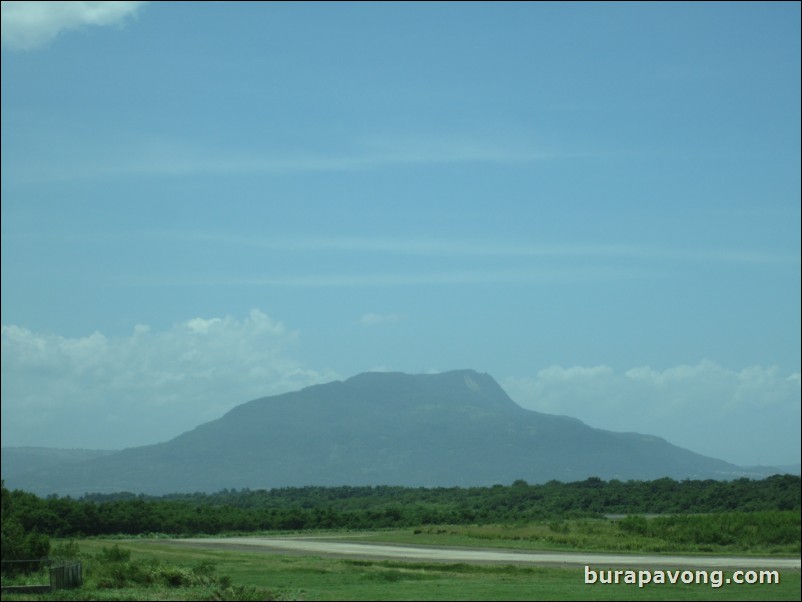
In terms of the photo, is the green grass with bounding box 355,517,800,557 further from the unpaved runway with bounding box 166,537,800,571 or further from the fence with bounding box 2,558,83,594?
the fence with bounding box 2,558,83,594

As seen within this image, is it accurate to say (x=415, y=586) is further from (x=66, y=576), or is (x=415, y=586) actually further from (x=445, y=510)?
(x=445, y=510)

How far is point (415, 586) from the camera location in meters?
37.2

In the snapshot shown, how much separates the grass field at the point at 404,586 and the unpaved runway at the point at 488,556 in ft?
14.3

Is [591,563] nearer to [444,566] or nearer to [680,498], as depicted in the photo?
[444,566]

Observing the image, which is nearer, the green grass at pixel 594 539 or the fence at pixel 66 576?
the fence at pixel 66 576

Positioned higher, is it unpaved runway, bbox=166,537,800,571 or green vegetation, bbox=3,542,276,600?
green vegetation, bbox=3,542,276,600

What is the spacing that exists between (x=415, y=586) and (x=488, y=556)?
1945cm

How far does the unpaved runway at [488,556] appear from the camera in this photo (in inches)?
1868

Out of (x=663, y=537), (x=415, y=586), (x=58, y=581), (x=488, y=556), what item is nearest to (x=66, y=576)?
(x=58, y=581)

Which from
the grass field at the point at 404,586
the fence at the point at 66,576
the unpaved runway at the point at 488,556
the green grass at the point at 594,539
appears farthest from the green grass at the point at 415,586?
the green grass at the point at 594,539

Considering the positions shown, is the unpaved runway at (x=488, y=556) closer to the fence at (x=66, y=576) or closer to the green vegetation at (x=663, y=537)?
the green vegetation at (x=663, y=537)

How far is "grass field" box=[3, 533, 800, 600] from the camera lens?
3344 cm

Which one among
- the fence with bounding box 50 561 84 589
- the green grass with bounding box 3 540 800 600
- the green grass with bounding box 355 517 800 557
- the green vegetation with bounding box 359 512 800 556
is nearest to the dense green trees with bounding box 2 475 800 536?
the green vegetation with bounding box 359 512 800 556

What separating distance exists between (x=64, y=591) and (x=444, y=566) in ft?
59.7
